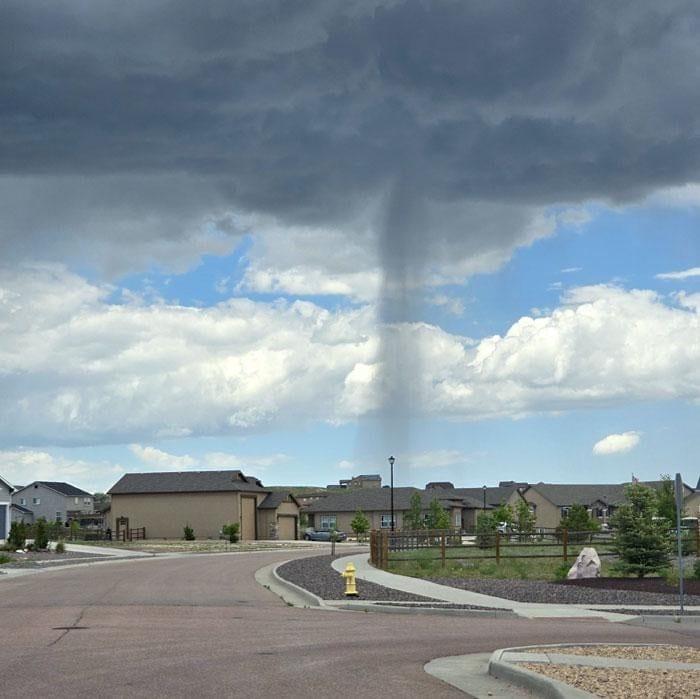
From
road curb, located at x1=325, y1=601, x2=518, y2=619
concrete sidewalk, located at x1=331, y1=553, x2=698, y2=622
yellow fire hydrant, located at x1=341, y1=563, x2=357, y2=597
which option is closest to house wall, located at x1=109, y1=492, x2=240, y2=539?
concrete sidewalk, located at x1=331, y1=553, x2=698, y2=622

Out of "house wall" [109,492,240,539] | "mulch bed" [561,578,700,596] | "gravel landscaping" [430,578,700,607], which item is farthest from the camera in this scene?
"house wall" [109,492,240,539]

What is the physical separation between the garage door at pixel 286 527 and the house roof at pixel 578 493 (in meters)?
42.7

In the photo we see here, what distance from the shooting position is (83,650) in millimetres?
14609

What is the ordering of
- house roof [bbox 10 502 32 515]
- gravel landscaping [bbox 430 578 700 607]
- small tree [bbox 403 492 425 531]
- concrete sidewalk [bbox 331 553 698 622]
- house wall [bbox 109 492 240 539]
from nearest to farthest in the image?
concrete sidewalk [bbox 331 553 698 622], gravel landscaping [bbox 430 578 700 607], house wall [bbox 109 492 240 539], small tree [bbox 403 492 425 531], house roof [bbox 10 502 32 515]

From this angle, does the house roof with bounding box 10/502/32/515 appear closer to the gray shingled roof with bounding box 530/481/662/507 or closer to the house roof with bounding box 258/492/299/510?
the house roof with bounding box 258/492/299/510

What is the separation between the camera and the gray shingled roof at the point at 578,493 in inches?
5103

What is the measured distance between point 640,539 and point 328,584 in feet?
29.6

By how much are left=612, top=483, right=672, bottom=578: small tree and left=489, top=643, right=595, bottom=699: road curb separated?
18.4 metres

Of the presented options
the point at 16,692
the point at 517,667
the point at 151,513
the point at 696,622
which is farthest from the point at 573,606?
the point at 151,513

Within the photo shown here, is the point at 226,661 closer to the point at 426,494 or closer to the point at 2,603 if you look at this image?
the point at 2,603

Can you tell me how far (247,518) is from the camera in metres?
93.3

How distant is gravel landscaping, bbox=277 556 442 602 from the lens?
2533cm

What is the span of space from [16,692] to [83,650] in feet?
12.1

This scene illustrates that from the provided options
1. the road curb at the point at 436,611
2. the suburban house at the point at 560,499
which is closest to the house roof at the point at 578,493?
the suburban house at the point at 560,499
